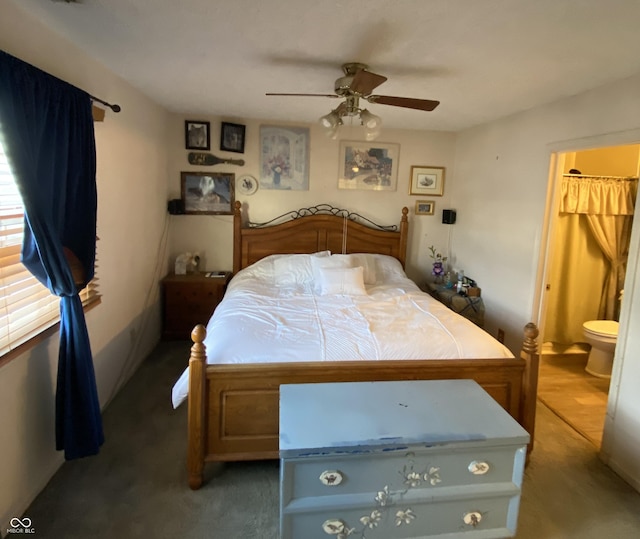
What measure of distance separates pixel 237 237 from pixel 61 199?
2222mm

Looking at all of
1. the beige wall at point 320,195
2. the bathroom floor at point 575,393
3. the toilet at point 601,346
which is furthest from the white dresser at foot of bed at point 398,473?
the beige wall at point 320,195

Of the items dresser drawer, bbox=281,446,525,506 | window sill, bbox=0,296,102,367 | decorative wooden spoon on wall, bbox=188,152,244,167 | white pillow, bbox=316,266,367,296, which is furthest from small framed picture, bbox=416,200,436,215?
window sill, bbox=0,296,102,367

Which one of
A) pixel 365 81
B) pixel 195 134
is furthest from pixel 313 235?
pixel 365 81

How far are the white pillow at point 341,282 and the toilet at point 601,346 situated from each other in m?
2.05

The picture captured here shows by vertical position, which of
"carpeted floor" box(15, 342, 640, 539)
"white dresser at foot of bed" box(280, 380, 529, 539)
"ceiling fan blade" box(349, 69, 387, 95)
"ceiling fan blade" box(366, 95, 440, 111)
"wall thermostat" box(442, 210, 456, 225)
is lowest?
"carpeted floor" box(15, 342, 640, 539)

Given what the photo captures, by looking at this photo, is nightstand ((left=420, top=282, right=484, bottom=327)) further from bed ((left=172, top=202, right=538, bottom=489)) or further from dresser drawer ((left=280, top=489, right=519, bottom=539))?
dresser drawer ((left=280, top=489, right=519, bottom=539))

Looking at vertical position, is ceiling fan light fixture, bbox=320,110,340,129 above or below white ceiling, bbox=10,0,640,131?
below

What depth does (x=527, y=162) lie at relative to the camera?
10.7 ft

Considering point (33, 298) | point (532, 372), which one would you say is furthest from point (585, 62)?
point (33, 298)

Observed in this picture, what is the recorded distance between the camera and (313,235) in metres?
4.24

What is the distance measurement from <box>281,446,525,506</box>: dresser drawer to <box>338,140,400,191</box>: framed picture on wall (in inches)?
126

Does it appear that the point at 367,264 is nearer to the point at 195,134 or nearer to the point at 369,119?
the point at 369,119

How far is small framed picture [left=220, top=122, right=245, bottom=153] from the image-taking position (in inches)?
159

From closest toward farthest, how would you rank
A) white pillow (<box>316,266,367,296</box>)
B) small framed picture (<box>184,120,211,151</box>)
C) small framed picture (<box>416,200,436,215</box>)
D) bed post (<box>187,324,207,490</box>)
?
bed post (<box>187,324,207,490</box>) < white pillow (<box>316,266,367,296</box>) < small framed picture (<box>184,120,211,151</box>) < small framed picture (<box>416,200,436,215</box>)
